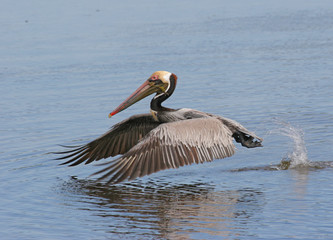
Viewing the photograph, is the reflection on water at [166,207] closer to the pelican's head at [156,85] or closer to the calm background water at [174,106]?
the calm background water at [174,106]

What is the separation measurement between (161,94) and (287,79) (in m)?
5.67

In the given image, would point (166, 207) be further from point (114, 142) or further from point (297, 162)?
point (297, 162)

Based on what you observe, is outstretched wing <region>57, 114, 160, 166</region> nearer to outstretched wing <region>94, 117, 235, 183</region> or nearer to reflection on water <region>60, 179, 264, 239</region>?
reflection on water <region>60, 179, 264, 239</region>

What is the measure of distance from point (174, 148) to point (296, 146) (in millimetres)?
2110

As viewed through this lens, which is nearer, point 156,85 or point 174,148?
point 174,148

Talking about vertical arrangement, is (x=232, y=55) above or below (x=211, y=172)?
above

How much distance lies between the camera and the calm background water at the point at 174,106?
21.4ft

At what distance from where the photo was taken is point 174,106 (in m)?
11.5

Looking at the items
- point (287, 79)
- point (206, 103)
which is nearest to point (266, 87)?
point (287, 79)

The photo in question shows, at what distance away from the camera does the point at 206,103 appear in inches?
457

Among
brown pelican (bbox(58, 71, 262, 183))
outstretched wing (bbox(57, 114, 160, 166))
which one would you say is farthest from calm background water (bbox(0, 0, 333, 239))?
brown pelican (bbox(58, 71, 262, 183))

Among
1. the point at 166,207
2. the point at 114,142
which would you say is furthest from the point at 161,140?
the point at 114,142

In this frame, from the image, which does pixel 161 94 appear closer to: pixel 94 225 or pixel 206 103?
pixel 94 225

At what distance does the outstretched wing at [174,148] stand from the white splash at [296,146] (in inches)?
45.1
